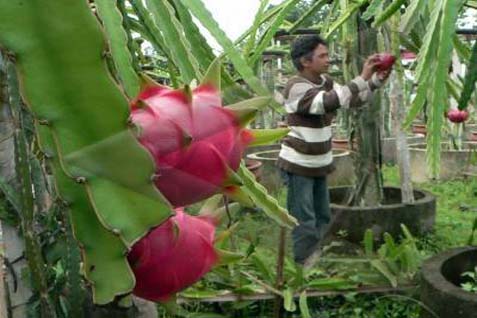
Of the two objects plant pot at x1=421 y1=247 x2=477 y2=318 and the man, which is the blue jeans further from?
plant pot at x1=421 y1=247 x2=477 y2=318

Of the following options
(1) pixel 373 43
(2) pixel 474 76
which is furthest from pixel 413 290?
(2) pixel 474 76

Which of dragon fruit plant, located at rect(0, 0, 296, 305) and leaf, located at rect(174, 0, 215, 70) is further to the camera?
leaf, located at rect(174, 0, 215, 70)

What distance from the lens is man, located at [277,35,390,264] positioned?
2.14 m

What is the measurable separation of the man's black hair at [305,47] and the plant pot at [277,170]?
2.07 metres

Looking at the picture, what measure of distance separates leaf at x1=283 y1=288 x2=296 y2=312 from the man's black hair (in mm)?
818

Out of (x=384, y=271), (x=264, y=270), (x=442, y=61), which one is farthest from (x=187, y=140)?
(x=384, y=271)

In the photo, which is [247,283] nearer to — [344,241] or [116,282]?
[344,241]

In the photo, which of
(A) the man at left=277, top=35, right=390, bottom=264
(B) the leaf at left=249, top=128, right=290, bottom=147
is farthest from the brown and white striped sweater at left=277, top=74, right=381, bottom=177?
(B) the leaf at left=249, top=128, right=290, bottom=147

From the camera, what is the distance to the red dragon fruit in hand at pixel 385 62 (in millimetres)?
2068

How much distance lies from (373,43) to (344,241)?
837 millimetres

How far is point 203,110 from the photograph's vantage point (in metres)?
0.25

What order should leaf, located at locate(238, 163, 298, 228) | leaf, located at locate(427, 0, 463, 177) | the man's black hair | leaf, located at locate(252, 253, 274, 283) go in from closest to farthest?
leaf, located at locate(238, 163, 298, 228)
leaf, located at locate(427, 0, 463, 177)
leaf, located at locate(252, 253, 274, 283)
the man's black hair

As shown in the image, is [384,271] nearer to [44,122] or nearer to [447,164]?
[44,122]

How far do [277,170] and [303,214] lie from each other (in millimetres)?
2041
